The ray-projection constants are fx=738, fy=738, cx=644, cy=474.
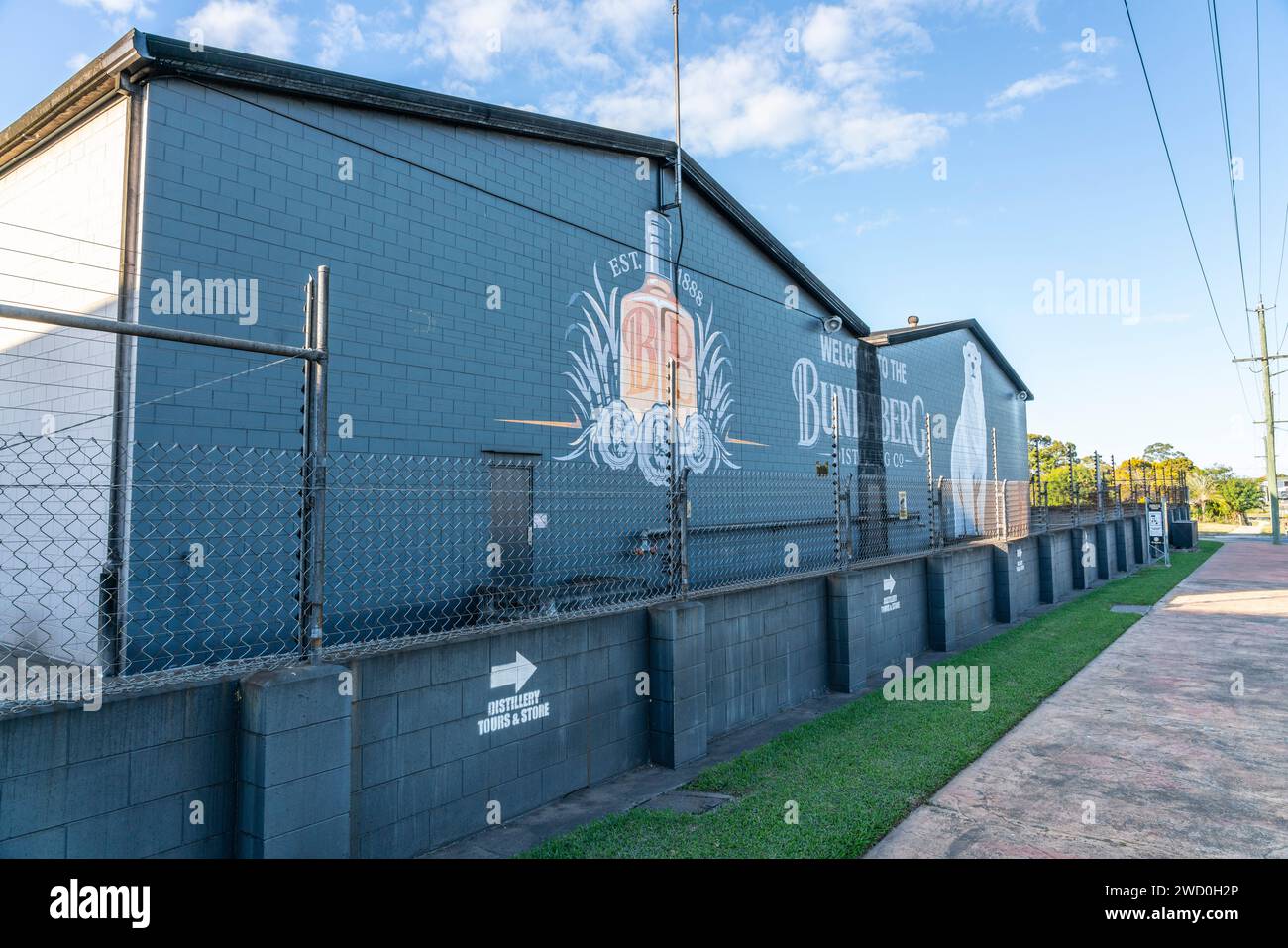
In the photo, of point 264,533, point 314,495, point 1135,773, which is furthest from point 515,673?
point 1135,773

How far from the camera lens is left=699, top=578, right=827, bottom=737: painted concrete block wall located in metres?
6.34

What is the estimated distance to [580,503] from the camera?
11.1m

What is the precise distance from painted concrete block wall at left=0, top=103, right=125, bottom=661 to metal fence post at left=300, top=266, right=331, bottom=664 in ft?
12.9

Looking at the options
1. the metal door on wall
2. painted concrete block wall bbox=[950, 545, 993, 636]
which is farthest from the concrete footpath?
the metal door on wall

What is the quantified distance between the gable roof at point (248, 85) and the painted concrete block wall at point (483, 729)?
20.4 ft

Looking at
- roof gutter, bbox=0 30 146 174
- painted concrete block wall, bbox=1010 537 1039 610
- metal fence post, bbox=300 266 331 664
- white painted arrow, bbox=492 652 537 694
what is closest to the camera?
metal fence post, bbox=300 266 331 664

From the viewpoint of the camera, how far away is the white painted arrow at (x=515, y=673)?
14.7ft

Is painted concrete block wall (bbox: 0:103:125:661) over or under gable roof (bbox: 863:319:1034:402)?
under

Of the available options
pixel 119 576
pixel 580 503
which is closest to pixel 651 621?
pixel 119 576

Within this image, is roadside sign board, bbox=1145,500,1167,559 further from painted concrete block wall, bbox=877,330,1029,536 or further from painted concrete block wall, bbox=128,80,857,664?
painted concrete block wall, bbox=128,80,857,664

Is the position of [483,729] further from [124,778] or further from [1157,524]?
[1157,524]

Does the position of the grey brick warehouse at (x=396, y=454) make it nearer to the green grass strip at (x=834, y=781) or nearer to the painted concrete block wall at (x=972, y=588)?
the painted concrete block wall at (x=972, y=588)

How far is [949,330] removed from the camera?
75.4 ft
